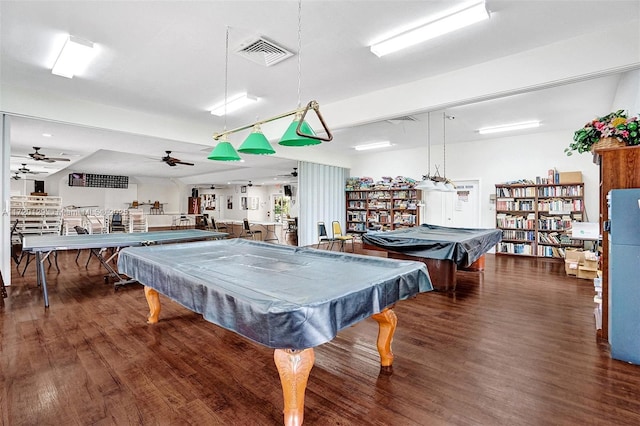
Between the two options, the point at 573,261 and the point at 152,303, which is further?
the point at 573,261

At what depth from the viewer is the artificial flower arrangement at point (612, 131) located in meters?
2.65

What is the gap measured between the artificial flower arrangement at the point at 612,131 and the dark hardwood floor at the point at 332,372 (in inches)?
72.0

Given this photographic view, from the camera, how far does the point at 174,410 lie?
6.10ft

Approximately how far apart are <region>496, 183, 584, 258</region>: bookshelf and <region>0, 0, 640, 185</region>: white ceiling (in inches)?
64.5

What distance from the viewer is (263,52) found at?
11.3 feet

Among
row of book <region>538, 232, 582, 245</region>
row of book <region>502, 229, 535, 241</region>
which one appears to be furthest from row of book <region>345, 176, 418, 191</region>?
row of book <region>538, 232, 582, 245</region>

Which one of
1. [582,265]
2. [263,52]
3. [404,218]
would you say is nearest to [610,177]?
[582,265]

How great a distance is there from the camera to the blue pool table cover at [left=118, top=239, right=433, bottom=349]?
4.77ft

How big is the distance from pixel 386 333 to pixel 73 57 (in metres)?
4.35

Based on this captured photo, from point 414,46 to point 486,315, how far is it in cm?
311

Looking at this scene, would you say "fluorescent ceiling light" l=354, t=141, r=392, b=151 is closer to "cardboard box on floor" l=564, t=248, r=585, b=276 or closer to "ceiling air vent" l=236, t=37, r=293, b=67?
"cardboard box on floor" l=564, t=248, r=585, b=276

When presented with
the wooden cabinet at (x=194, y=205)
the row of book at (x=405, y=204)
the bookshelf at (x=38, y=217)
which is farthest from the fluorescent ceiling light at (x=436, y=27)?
the wooden cabinet at (x=194, y=205)

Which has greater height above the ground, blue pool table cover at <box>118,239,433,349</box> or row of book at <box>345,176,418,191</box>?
row of book at <box>345,176,418,191</box>

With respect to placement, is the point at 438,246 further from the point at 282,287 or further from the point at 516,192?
the point at 516,192
